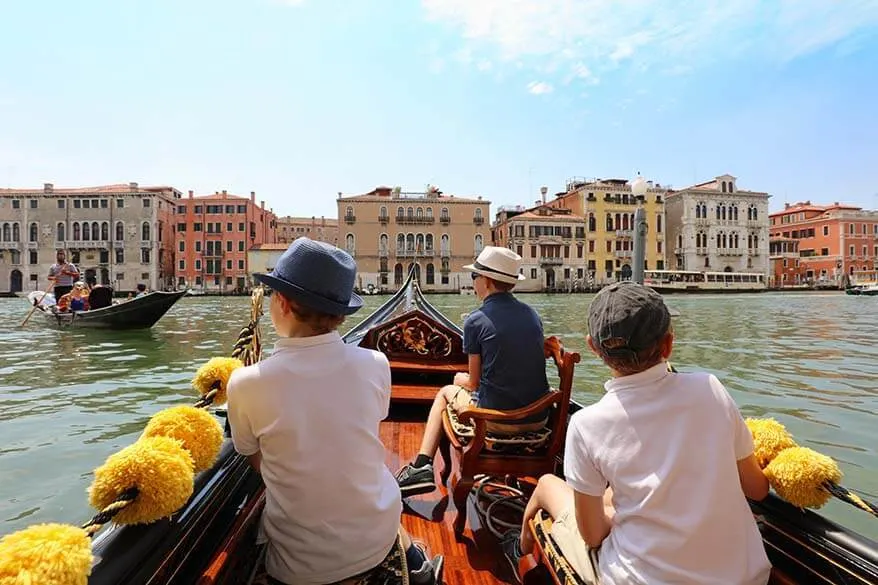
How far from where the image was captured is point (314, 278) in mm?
936

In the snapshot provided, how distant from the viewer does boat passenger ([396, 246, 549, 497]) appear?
1.71 metres

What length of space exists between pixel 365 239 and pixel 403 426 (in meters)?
31.2

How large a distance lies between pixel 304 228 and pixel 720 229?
34015 millimetres

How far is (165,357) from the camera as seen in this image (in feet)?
22.4

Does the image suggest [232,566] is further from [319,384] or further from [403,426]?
[403,426]

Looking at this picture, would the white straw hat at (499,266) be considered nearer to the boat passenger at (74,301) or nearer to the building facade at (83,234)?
the boat passenger at (74,301)

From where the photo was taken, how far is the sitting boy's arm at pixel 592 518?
0.91 metres

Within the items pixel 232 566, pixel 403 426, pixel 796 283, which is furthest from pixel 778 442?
pixel 796 283

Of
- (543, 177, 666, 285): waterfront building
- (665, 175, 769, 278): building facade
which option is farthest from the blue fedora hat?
(665, 175, 769, 278): building facade

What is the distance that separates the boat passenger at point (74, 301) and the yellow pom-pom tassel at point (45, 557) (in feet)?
33.9

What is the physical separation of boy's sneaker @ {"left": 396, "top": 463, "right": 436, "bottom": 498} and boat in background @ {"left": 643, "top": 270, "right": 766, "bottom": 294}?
30081 mm

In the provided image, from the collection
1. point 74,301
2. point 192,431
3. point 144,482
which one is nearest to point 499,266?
point 192,431

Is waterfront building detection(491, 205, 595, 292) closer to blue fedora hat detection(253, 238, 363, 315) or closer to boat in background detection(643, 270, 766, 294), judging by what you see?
boat in background detection(643, 270, 766, 294)

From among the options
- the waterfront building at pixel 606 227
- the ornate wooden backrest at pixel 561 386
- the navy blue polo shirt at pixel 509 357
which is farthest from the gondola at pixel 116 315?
the waterfront building at pixel 606 227
